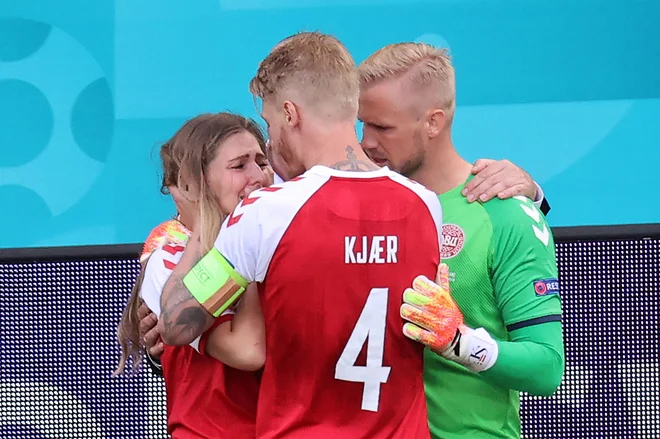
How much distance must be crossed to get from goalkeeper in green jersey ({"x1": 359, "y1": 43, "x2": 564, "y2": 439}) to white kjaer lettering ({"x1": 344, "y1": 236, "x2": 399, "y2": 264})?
0.15m

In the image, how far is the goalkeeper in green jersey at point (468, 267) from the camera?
2479mm

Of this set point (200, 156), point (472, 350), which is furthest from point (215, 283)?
point (472, 350)

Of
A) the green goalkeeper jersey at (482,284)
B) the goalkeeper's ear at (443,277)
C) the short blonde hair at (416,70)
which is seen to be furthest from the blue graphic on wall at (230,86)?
the goalkeeper's ear at (443,277)

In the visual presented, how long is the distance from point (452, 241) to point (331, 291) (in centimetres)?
54

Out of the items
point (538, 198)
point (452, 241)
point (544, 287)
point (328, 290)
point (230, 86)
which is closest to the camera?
point (328, 290)

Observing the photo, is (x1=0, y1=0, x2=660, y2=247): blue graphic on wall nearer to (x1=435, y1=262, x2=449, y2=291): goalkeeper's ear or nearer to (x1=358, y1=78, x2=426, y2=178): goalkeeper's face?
(x1=358, y1=78, x2=426, y2=178): goalkeeper's face

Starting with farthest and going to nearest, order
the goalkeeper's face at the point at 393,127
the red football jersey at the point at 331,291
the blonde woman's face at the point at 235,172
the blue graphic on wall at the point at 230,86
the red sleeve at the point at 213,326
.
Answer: the blue graphic on wall at the point at 230,86, the goalkeeper's face at the point at 393,127, the blonde woman's face at the point at 235,172, the red sleeve at the point at 213,326, the red football jersey at the point at 331,291

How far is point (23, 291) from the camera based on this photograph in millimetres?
3719

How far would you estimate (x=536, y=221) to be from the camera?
2670 mm

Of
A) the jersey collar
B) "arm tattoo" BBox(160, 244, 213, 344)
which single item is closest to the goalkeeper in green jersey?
the jersey collar

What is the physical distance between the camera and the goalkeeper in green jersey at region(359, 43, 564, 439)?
2479mm

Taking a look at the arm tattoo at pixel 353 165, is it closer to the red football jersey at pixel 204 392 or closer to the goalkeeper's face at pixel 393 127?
the goalkeeper's face at pixel 393 127

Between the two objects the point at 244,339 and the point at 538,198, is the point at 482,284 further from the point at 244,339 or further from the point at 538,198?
the point at 244,339

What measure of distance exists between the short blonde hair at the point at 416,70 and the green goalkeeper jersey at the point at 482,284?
0.33m
